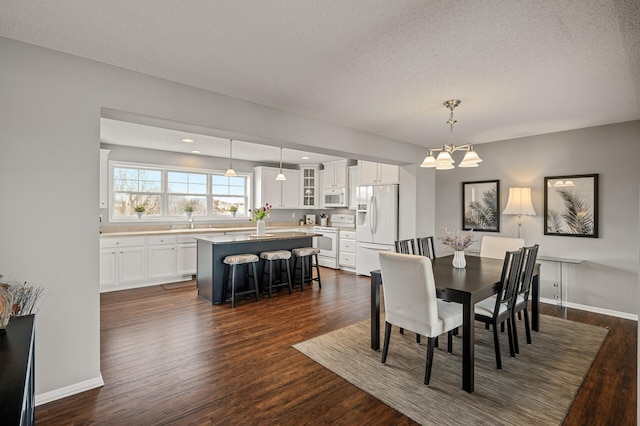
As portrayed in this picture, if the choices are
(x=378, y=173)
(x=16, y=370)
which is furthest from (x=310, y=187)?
(x=16, y=370)

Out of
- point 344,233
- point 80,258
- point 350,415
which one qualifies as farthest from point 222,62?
point 344,233

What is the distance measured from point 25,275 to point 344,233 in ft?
17.5

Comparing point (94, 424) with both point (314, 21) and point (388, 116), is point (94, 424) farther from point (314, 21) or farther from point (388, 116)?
point (388, 116)

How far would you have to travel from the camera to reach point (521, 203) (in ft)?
14.8

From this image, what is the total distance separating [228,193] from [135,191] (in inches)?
73.0

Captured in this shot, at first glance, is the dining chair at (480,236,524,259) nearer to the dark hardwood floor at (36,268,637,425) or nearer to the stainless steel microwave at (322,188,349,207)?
the dark hardwood floor at (36,268,637,425)

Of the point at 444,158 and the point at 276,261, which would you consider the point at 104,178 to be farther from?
the point at 444,158

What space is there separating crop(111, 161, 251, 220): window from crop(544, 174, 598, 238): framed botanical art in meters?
5.71

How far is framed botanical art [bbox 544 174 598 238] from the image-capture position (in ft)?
13.8

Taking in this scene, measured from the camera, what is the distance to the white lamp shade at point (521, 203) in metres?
4.48

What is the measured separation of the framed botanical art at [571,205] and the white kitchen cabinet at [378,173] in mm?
2253

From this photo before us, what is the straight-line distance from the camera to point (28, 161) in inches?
86.0

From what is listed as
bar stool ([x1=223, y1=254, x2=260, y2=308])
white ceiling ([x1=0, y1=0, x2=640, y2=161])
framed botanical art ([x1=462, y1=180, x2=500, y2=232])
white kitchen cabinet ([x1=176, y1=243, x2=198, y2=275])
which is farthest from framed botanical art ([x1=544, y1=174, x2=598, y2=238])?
white kitchen cabinet ([x1=176, y1=243, x2=198, y2=275])

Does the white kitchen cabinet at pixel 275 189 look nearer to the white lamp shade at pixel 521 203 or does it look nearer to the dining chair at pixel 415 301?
the white lamp shade at pixel 521 203
